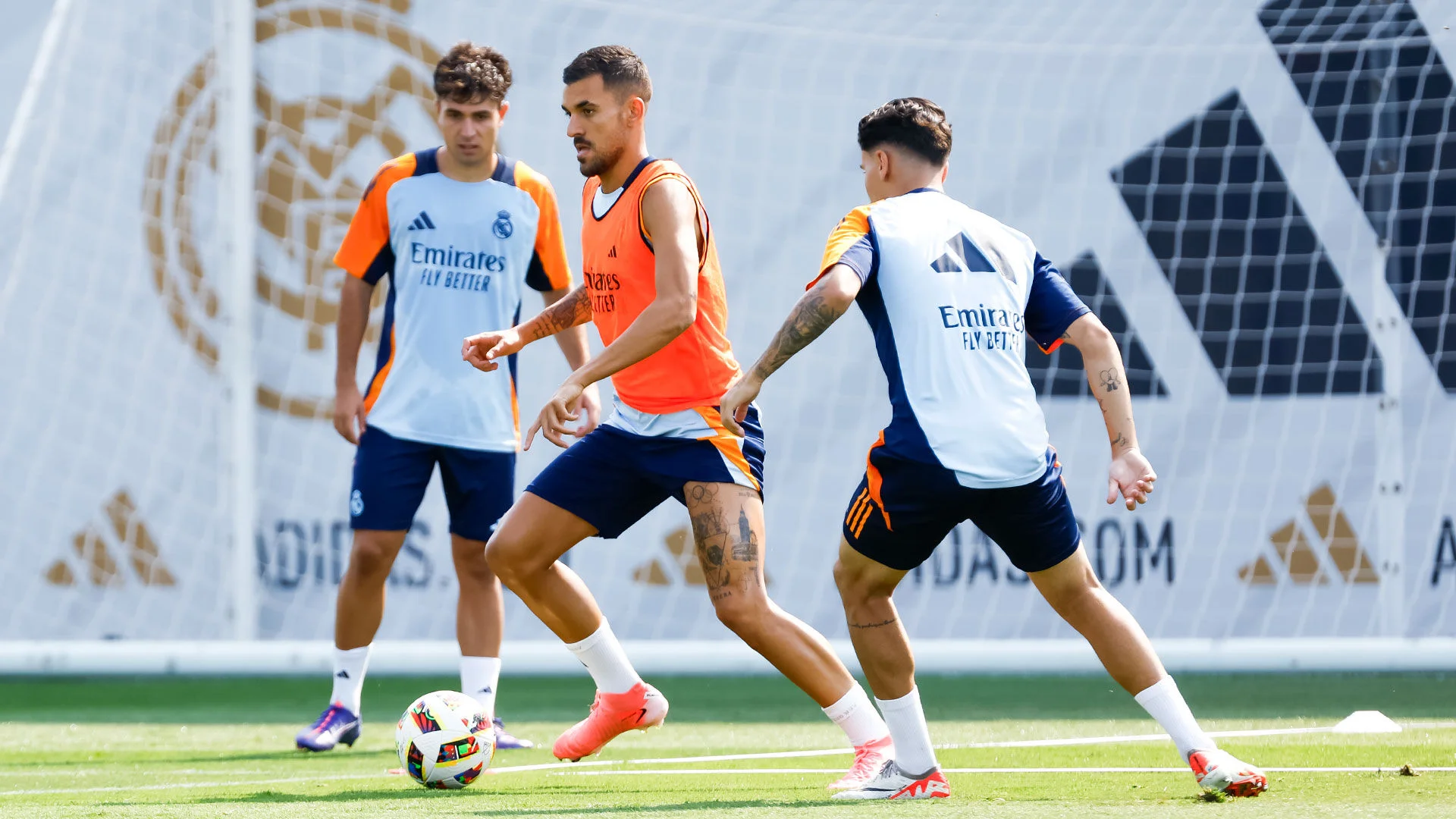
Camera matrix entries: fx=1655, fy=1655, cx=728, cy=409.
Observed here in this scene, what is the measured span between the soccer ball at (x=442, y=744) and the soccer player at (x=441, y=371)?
970 millimetres

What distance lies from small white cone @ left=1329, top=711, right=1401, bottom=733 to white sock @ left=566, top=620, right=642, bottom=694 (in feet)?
7.12

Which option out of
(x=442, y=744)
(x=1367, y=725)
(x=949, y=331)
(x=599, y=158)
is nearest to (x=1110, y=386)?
(x=949, y=331)

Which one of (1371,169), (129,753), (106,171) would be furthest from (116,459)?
(1371,169)

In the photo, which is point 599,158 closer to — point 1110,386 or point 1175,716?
point 1110,386

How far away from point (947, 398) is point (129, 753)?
2.85 metres

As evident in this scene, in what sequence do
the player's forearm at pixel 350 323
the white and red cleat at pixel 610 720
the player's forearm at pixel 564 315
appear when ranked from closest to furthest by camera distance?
1. the white and red cleat at pixel 610 720
2. the player's forearm at pixel 564 315
3. the player's forearm at pixel 350 323

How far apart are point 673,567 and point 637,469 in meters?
3.40

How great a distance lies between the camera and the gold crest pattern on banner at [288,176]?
291 inches

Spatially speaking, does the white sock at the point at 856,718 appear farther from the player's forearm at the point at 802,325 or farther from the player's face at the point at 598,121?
the player's face at the point at 598,121

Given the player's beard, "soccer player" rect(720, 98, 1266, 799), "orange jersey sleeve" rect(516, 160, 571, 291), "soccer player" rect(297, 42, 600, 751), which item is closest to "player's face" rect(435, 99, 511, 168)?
"soccer player" rect(297, 42, 600, 751)

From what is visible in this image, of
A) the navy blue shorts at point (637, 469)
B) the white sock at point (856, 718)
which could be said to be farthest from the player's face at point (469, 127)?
the white sock at point (856, 718)

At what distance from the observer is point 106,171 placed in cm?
741

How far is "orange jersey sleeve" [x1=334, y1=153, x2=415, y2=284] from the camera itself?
4.86 m

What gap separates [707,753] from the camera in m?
4.69
